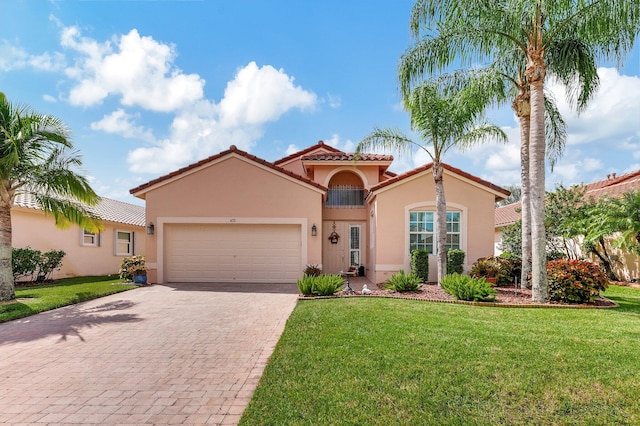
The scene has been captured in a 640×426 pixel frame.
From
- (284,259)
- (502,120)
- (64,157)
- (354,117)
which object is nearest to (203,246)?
(284,259)

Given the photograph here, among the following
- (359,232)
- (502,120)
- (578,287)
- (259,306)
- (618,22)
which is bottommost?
A: (259,306)

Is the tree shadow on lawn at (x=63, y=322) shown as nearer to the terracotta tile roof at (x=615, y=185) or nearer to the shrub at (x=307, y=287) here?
the shrub at (x=307, y=287)

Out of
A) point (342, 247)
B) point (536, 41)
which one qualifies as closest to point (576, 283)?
point (536, 41)

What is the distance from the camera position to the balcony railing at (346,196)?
58.1 ft

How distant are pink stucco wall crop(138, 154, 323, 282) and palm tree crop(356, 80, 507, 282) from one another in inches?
148

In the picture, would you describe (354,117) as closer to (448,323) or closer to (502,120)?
(502,120)

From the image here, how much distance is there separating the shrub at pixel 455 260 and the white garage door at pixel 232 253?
234 inches

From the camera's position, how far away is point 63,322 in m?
8.00

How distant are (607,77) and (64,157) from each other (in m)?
16.8

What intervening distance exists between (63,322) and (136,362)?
13.0ft

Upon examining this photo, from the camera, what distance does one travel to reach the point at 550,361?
485 centimetres

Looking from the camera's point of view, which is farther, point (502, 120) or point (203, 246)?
point (203, 246)

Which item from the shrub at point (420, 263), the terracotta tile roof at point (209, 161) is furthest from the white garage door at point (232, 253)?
the shrub at point (420, 263)

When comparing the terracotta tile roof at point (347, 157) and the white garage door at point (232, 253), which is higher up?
the terracotta tile roof at point (347, 157)
